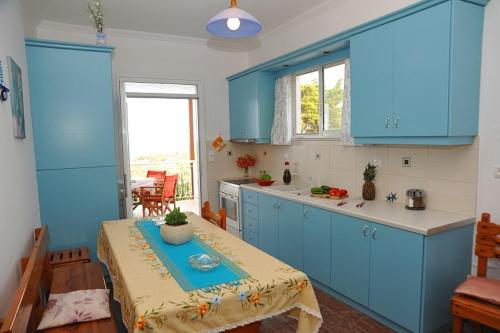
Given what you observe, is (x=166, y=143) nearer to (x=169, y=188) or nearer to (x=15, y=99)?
(x=169, y=188)

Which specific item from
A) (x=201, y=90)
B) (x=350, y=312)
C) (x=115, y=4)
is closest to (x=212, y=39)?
A: (x=201, y=90)

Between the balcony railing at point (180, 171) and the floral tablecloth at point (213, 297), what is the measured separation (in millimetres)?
5430

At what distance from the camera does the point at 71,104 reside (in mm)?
3148

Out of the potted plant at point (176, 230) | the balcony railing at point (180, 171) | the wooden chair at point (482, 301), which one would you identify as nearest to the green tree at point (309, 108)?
the wooden chair at point (482, 301)

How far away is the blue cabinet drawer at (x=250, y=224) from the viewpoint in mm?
4035

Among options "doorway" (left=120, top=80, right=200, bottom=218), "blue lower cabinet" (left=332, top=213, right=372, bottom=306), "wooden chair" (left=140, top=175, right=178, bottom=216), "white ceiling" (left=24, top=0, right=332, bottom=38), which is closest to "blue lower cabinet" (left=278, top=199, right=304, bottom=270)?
"blue lower cabinet" (left=332, top=213, right=372, bottom=306)

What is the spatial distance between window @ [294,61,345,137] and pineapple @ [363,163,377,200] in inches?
22.7

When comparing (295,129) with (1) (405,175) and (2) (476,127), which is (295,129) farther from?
(2) (476,127)

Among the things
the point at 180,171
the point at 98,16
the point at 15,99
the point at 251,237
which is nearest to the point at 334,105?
the point at 251,237

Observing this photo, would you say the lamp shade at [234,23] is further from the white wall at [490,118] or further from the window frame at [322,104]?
the white wall at [490,118]

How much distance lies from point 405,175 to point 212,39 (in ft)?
10.3

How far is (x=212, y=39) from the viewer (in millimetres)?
4578

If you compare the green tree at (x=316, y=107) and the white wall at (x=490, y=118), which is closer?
the white wall at (x=490, y=118)

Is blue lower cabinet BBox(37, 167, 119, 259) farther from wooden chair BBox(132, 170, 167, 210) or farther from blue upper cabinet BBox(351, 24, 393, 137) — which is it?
wooden chair BBox(132, 170, 167, 210)
